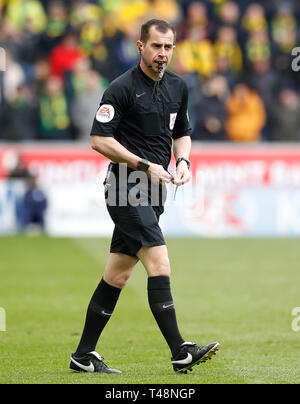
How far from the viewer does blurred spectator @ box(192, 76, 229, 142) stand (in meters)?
19.1

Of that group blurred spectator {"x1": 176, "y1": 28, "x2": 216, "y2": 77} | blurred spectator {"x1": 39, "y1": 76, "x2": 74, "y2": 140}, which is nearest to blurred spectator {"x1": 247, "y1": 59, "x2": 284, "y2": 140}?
blurred spectator {"x1": 176, "y1": 28, "x2": 216, "y2": 77}

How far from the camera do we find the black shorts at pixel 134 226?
6.63 metres

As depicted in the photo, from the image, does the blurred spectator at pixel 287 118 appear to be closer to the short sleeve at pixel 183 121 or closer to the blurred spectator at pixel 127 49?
the blurred spectator at pixel 127 49

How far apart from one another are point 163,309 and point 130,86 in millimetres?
1609

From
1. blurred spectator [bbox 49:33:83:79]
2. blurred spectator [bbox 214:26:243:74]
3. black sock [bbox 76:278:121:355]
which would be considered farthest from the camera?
blurred spectator [bbox 214:26:243:74]

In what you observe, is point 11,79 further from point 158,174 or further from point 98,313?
point 158,174

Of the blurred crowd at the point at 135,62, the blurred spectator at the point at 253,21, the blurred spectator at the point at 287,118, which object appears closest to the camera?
the blurred crowd at the point at 135,62

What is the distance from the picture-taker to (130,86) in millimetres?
6703

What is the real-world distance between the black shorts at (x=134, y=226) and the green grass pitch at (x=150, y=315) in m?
0.93

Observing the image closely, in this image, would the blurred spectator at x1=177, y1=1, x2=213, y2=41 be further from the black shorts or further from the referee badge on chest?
the black shorts

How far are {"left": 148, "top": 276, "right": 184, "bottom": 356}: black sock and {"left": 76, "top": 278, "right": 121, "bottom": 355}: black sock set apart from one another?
0.39 m

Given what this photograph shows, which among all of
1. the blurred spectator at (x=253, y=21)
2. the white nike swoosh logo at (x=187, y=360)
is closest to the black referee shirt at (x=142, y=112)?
the white nike swoosh logo at (x=187, y=360)

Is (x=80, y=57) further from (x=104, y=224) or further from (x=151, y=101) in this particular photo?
(x=151, y=101)
